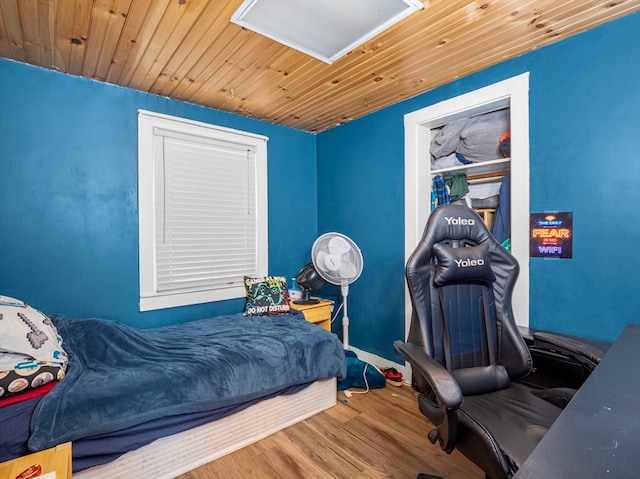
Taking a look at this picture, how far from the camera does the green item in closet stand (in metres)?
2.71

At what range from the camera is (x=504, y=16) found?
1.68 metres

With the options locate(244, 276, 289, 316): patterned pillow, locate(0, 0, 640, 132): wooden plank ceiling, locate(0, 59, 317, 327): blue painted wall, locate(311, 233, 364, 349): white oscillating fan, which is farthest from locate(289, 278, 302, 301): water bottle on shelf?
locate(0, 0, 640, 132): wooden plank ceiling


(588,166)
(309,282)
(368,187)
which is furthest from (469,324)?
(368,187)

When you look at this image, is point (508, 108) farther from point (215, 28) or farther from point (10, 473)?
point (10, 473)

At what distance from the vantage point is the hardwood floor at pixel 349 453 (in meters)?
1.72

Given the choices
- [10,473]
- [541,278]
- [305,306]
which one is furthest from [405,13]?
[10,473]

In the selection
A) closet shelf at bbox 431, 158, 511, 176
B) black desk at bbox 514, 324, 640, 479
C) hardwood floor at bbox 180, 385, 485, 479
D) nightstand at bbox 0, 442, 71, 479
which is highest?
closet shelf at bbox 431, 158, 511, 176

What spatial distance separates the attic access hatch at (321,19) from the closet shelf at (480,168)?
1260mm

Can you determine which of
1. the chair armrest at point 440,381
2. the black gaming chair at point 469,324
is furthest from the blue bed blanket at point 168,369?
the chair armrest at point 440,381

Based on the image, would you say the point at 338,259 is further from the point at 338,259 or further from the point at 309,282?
Answer: the point at 309,282

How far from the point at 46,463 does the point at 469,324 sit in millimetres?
1844

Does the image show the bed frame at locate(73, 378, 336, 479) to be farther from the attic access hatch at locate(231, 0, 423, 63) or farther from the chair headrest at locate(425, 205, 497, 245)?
the attic access hatch at locate(231, 0, 423, 63)

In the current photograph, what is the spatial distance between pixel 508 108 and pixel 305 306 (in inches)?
90.1

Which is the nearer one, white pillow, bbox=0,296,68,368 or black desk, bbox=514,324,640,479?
black desk, bbox=514,324,640,479
